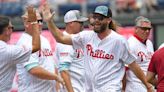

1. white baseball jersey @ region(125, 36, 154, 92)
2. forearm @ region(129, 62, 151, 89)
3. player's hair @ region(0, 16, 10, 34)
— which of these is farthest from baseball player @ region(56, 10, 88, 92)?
player's hair @ region(0, 16, 10, 34)

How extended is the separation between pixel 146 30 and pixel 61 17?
926cm

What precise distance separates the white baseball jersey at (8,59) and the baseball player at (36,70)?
1140 mm

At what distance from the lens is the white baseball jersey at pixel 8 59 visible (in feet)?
29.0

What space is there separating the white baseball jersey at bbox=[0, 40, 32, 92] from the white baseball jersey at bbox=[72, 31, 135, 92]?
1.39m

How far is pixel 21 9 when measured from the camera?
69.3ft

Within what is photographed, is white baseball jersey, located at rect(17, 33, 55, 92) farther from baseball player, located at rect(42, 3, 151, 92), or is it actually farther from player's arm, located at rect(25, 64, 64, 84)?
baseball player, located at rect(42, 3, 151, 92)

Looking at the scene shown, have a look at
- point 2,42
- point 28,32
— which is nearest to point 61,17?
point 28,32

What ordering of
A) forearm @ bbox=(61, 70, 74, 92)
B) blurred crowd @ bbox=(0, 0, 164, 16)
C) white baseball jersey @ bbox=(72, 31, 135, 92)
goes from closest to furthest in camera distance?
white baseball jersey @ bbox=(72, 31, 135, 92)
forearm @ bbox=(61, 70, 74, 92)
blurred crowd @ bbox=(0, 0, 164, 16)

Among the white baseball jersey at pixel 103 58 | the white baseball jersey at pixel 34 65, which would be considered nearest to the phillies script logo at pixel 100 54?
the white baseball jersey at pixel 103 58

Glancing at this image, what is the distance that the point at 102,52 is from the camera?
33.2 ft

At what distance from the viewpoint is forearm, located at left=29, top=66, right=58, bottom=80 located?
10.1 metres

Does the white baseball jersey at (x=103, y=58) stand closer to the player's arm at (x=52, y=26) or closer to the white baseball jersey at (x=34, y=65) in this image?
the player's arm at (x=52, y=26)

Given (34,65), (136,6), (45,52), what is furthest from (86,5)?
(34,65)

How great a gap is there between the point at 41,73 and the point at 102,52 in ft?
2.94
